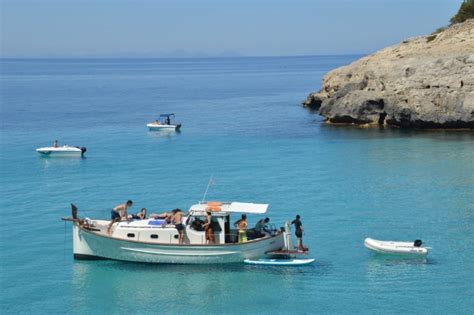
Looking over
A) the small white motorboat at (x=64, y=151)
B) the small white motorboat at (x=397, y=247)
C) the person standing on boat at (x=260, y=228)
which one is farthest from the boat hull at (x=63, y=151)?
the small white motorboat at (x=397, y=247)

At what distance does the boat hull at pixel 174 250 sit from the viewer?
114 feet

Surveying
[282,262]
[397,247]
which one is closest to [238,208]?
[282,262]

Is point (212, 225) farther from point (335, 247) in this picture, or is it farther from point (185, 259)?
point (335, 247)

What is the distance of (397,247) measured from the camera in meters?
36.2

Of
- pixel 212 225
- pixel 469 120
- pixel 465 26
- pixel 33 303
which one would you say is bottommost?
pixel 33 303

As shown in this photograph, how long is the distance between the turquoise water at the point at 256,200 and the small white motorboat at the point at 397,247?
1.51 ft

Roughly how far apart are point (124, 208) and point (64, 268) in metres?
3.84

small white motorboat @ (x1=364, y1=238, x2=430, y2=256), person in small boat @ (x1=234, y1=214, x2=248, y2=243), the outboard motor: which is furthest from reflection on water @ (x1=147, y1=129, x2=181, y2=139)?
the outboard motor

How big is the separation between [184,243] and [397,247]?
9747mm

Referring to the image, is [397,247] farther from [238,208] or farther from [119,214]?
[119,214]

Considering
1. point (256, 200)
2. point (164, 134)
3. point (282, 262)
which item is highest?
point (164, 134)

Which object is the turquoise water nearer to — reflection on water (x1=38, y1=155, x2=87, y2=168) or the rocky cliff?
reflection on water (x1=38, y1=155, x2=87, y2=168)

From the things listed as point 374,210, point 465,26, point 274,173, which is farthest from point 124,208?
point 465,26

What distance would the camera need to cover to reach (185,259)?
1382 inches
